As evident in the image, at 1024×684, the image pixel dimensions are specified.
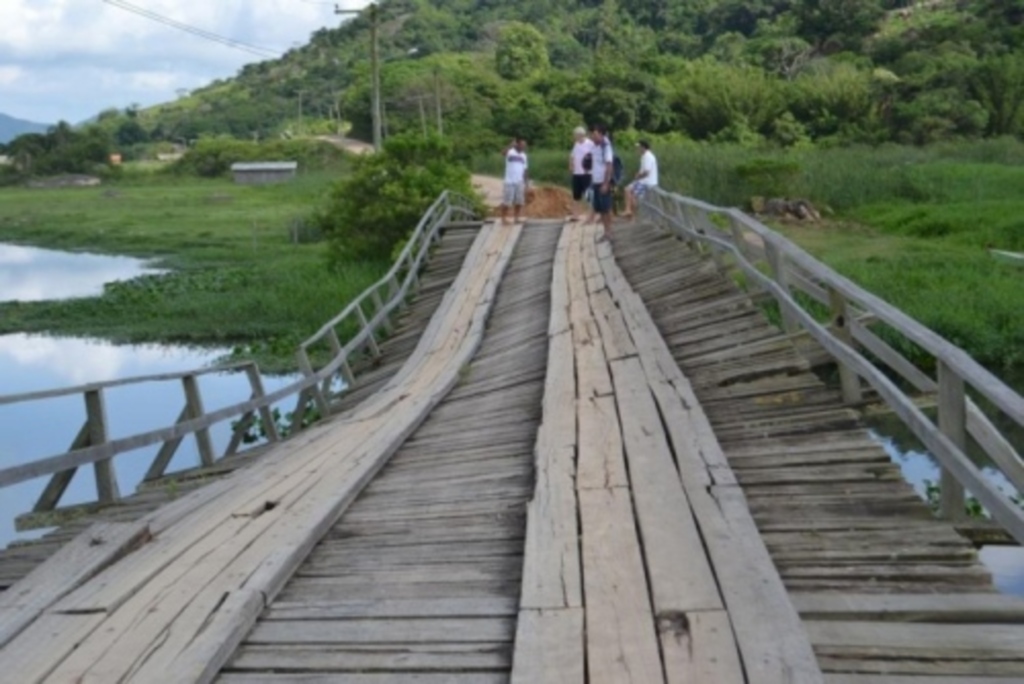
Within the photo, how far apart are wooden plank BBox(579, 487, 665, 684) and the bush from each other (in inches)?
935

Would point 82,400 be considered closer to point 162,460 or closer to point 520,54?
point 162,460

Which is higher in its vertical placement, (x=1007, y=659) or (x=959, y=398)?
(x=959, y=398)

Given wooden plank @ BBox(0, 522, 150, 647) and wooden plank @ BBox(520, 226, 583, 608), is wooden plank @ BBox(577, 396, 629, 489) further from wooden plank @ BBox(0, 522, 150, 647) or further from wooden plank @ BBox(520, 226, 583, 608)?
wooden plank @ BBox(0, 522, 150, 647)

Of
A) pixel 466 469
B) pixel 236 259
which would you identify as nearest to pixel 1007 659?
pixel 466 469

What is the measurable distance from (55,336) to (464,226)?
900 centimetres

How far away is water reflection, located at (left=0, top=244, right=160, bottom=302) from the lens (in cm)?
3806

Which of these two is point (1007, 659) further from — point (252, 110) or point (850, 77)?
point (252, 110)

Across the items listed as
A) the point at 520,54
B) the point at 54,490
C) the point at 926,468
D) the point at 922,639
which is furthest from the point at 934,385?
the point at 520,54

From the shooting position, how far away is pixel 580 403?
28.2ft

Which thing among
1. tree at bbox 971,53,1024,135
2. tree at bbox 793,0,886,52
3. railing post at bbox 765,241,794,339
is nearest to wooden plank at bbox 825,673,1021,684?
railing post at bbox 765,241,794,339

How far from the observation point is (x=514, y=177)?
2358 centimetres

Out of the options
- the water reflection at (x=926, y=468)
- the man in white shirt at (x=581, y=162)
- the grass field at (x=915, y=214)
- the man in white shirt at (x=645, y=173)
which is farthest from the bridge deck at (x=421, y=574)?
the grass field at (x=915, y=214)

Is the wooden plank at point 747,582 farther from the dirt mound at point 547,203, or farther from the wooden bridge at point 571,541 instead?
the dirt mound at point 547,203

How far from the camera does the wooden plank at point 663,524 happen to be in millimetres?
4688
